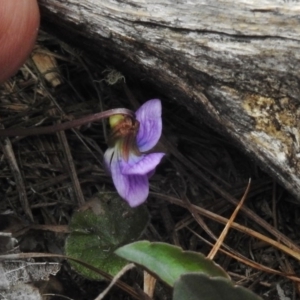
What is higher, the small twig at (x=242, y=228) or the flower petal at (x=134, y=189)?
the flower petal at (x=134, y=189)

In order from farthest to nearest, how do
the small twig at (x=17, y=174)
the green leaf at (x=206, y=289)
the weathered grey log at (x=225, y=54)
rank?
the small twig at (x=17, y=174) → the weathered grey log at (x=225, y=54) → the green leaf at (x=206, y=289)

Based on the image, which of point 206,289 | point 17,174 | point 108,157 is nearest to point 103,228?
point 108,157

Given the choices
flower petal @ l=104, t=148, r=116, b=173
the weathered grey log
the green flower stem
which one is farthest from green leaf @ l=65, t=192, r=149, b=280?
the weathered grey log

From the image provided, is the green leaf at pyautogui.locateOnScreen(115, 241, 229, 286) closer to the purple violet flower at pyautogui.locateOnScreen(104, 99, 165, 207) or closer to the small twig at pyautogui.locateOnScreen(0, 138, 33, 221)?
the purple violet flower at pyautogui.locateOnScreen(104, 99, 165, 207)

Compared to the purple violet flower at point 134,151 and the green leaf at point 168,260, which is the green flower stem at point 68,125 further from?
the green leaf at point 168,260

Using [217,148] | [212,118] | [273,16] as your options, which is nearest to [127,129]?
[212,118]

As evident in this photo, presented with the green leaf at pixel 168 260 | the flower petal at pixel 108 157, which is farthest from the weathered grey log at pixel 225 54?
the green leaf at pixel 168 260

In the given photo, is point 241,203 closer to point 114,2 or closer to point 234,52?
point 234,52
